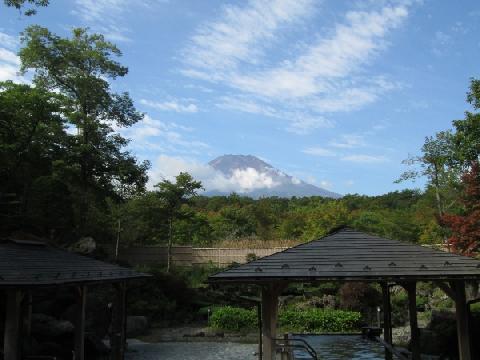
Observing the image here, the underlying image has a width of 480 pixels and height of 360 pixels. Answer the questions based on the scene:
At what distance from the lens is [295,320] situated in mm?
19375

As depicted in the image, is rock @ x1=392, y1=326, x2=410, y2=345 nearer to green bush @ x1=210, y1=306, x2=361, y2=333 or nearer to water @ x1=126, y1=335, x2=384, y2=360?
water @ x1=126, y1=335, x2=384, y2=360

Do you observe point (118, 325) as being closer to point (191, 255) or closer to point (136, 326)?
point (136, 326)

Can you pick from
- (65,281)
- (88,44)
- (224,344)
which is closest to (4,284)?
(65,281)

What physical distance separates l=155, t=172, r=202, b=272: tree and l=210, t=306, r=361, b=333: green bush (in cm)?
629

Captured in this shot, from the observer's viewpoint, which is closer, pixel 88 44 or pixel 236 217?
pixel 88 44

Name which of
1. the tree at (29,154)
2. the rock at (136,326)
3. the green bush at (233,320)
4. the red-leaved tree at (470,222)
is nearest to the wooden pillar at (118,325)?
the rock at (136,326)

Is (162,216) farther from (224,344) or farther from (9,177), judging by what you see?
(224,344)

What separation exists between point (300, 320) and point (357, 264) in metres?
11.9

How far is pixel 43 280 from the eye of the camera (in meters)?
8.09

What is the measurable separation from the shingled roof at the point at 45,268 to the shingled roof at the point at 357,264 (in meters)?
3.01

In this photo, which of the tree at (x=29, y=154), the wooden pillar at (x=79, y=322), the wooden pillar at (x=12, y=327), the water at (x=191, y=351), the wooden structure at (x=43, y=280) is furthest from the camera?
the tree at (x=29, y=154)

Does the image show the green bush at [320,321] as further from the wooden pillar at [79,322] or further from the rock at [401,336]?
the wooden pillar at [79,322]

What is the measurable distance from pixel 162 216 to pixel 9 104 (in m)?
9.73

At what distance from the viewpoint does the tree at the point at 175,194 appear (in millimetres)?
25141
